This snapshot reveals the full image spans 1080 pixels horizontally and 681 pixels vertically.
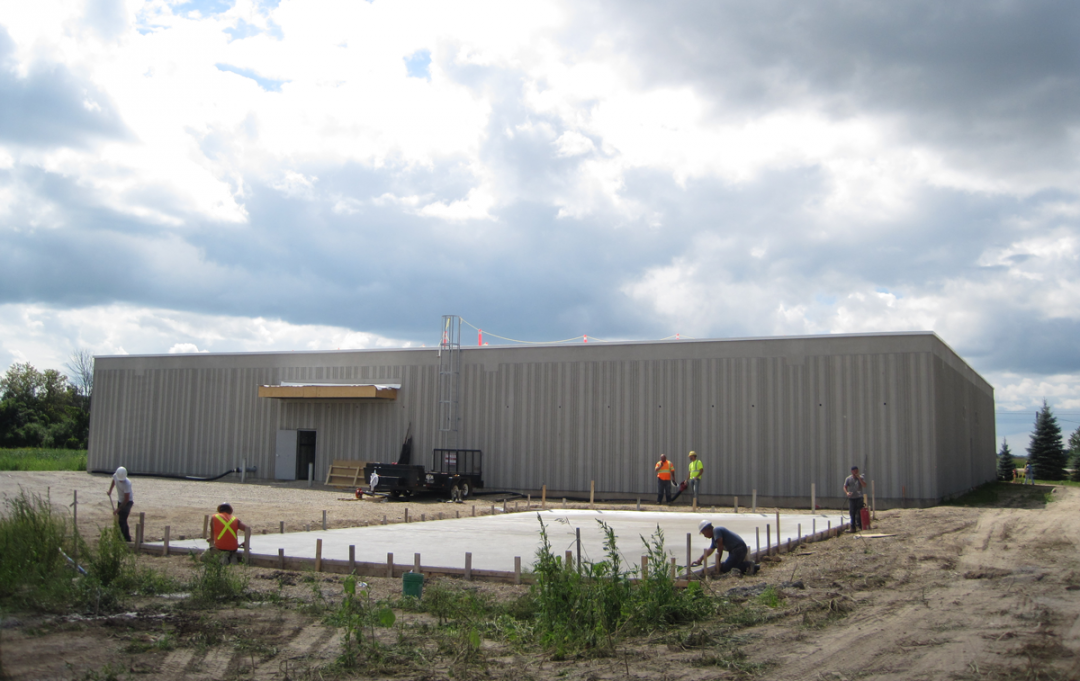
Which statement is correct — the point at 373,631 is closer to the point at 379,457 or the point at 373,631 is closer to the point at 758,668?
the point at 758,668

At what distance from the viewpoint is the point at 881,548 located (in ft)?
53.9

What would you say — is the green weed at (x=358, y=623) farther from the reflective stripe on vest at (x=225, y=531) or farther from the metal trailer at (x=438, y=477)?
the metal trailer at (x=438, y=477)

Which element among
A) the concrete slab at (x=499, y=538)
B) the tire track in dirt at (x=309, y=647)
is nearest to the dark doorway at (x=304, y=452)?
the concrete slab at (x=499, y=538)

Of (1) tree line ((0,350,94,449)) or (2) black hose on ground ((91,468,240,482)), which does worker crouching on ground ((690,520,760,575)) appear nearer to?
(2) black hose on ground ((91,468,240,482))

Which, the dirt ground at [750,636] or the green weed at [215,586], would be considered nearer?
the dirt ground at [750,636]

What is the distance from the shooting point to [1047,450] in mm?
63438

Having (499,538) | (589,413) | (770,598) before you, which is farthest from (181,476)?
(770,598)

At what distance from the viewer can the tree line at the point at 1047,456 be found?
62594 millimetres

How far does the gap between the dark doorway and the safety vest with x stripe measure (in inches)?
966

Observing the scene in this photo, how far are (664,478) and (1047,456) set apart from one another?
4886cm

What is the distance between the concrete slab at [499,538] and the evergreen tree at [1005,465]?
45557 millimetres

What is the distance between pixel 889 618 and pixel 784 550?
604 centimetres

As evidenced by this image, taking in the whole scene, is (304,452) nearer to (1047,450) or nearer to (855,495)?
(855,495)

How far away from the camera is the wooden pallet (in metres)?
35.1
